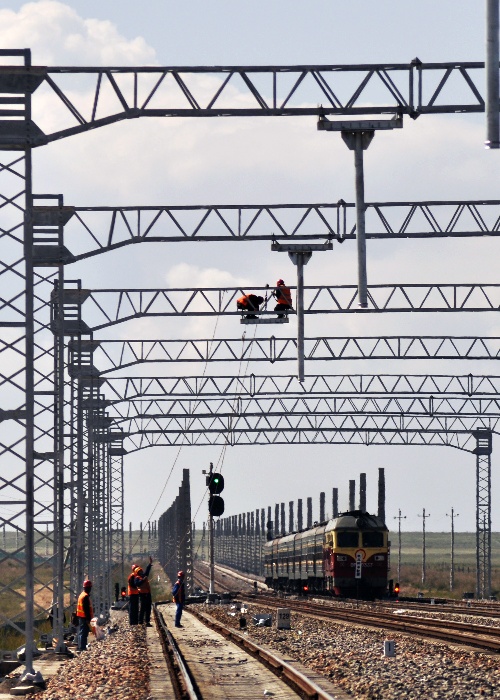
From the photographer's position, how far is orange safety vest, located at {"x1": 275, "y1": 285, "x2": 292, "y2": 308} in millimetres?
34562

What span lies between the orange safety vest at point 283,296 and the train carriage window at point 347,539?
52.2ft

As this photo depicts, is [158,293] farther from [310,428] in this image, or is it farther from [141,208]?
[310,428]

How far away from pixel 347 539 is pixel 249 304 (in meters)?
16.9

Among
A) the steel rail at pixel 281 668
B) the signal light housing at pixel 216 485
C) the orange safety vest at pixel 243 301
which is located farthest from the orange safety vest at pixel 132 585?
the signal light housing at pixel 216 485

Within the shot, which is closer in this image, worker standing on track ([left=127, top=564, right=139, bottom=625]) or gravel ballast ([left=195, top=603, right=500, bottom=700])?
gravel ballast ([left=195, top=603, right=500, bottom=700])

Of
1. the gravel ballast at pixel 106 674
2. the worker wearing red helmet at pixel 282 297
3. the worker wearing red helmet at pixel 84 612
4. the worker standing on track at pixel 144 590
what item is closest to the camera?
the gravel ballast at pixel 106 674

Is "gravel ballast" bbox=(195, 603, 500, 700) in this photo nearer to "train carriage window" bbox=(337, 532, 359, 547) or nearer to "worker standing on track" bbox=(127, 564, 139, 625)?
"worker standing on track" bbox=(127, 564, 139, 625)

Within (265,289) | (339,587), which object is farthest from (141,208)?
(339,587)

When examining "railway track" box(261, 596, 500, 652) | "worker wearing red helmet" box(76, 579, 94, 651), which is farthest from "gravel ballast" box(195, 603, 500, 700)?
"worker wearing red helmet" box(76, 579, 94, 651)

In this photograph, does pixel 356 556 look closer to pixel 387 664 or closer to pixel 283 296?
pixel 283 296

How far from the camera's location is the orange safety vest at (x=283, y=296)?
Answer: 34.6m

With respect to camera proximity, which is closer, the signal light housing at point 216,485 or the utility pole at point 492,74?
the utility pole at point 492,74

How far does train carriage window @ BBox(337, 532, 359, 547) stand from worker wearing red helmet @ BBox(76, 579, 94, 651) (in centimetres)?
2273

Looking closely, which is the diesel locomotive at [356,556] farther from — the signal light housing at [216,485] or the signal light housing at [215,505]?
the signal light housing at [215,505]
